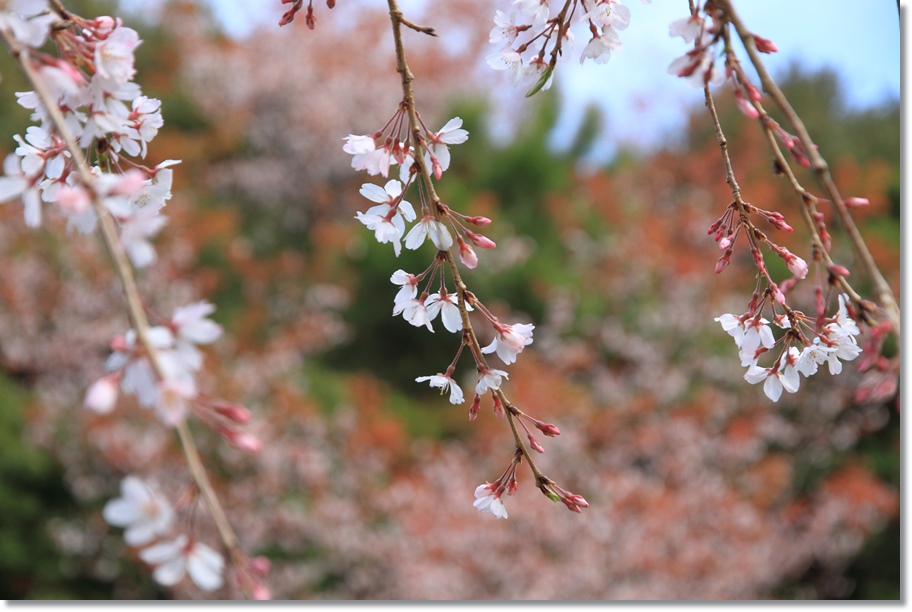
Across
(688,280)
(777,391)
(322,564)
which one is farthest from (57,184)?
(688,280)

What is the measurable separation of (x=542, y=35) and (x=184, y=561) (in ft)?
1.32

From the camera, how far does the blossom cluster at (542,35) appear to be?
57cm

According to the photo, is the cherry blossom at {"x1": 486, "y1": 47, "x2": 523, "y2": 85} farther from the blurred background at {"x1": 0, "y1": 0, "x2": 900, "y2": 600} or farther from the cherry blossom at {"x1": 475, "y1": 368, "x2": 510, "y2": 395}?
the blurred background at {"x1": 0, "y1": 0, "x2": 900, "y2": 600}

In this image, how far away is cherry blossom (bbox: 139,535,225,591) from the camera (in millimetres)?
333

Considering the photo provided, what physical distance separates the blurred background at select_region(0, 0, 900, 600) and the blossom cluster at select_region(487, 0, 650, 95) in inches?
71.4

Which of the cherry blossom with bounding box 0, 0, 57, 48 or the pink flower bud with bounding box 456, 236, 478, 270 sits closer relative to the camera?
the cherry blossom with bounding box 0, 0, 57, 48

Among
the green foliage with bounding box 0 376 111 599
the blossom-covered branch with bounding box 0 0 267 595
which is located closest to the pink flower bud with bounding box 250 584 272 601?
the blossom-covered branch with bounding box 0 0 267 595

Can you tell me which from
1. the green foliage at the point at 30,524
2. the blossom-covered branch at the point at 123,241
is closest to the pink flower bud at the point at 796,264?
the blossom-covered branch at the point at 123,241

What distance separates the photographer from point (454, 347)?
12.0ft

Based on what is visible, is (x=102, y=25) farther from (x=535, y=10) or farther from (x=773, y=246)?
(x=773, y=246)

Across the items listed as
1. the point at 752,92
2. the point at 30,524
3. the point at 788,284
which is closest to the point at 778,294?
the point at 788,284

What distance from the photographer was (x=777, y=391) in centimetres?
52

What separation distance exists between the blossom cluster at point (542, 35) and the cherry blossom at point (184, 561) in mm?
363

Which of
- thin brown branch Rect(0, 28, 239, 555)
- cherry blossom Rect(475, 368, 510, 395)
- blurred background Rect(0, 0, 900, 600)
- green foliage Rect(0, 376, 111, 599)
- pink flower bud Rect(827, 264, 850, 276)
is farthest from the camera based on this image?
blurred background Rect(0, 0, 900, 600)
